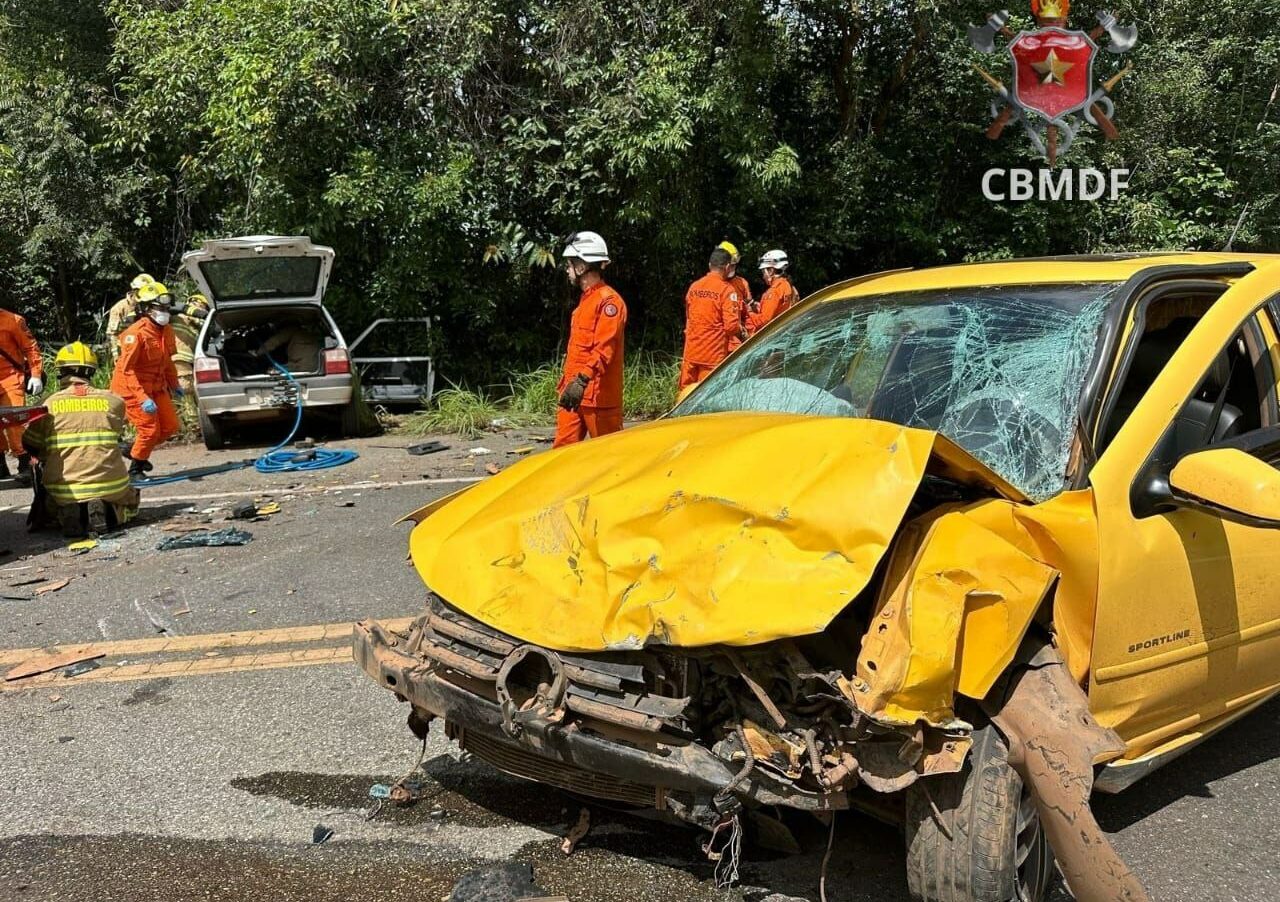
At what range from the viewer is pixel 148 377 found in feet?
30.2

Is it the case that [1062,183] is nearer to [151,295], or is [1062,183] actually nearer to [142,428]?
[151,295]

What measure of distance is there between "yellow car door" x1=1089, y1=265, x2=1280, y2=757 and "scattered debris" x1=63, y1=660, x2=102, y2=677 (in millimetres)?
4326

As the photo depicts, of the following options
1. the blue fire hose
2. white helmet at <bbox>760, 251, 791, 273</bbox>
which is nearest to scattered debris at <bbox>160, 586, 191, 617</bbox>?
the blue fire hose

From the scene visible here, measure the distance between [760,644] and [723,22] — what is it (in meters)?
11.6

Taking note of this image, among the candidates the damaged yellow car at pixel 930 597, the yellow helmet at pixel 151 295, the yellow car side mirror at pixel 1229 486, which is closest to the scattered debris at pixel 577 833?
the damaged yellow car at pixel 930 597

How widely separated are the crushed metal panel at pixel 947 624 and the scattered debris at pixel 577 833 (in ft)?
3.86

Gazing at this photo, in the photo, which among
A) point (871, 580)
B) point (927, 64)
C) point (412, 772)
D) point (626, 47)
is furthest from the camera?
point (927, 64)

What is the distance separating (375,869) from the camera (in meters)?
2.84

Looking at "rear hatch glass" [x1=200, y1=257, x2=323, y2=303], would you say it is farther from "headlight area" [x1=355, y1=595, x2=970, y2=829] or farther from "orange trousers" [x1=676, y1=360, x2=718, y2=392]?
"headlight area" [x1=355, y1=595, x2=970, y2=829]

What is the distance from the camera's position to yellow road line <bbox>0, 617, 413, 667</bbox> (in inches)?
186

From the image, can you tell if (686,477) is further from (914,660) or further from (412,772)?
(412,772)

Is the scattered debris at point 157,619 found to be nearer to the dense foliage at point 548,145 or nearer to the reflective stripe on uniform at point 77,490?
the reflective stripe on uniform at point 77,490

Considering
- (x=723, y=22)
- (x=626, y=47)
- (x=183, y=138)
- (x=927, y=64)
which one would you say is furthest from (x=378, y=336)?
(x=927, y=64)

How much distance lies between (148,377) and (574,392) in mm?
5340
